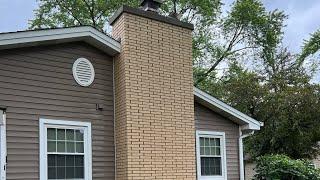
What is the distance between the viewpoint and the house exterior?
31.1 ft

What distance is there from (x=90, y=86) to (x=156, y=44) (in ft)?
6.12

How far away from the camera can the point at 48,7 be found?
97.8 feet

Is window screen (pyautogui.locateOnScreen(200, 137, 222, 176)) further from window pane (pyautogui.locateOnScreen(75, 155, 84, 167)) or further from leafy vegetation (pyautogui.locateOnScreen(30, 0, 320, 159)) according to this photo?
leafy vegetation (pyautogui.locateOnScreen(30, 0, 320, 159))

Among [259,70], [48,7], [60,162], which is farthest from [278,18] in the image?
[60,162]

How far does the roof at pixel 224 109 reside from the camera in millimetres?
12789

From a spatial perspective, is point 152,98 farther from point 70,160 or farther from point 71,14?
point 71,14

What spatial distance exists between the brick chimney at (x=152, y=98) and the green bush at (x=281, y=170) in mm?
4141

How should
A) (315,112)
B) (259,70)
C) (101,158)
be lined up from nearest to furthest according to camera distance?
1. (101,158)
2. (315,112)
3. (259,70)

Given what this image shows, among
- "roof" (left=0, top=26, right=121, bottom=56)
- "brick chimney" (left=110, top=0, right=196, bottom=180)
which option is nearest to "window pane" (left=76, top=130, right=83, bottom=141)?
"brick chimney" (left=110, top=0, right=196, bottom=180)

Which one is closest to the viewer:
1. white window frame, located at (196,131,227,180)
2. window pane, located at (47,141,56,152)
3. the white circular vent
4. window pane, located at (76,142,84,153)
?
window pane, located at (47,141,56,152)

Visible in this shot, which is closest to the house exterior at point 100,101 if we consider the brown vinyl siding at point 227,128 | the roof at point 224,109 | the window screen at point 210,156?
the roof at point 224,109

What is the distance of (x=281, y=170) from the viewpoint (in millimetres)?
14562

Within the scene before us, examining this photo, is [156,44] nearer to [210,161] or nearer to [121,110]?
[121,110]

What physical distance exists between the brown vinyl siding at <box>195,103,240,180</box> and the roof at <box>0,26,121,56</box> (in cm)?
348
